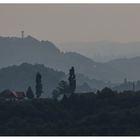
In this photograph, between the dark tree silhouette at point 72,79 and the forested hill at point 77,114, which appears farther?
the dark tree silhouette at point 72,79

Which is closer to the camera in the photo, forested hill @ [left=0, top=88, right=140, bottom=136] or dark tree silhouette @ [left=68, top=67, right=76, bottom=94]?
forested hill @ [left=0, top=88, right=140, bottom=136]

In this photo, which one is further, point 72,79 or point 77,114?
point 72,79

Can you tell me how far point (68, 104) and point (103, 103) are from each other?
3311 mm

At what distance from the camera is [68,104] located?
69.2 m

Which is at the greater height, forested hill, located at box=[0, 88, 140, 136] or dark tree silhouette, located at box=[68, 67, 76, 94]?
dark tree silhouette, located at box=[68, 67, 76, 94]

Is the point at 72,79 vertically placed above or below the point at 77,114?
above

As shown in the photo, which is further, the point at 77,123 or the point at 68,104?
the point at 68,104

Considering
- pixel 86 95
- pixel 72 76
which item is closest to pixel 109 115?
pixel 86 95

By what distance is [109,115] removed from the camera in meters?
60.8

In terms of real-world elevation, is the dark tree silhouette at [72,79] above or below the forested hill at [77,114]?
above
